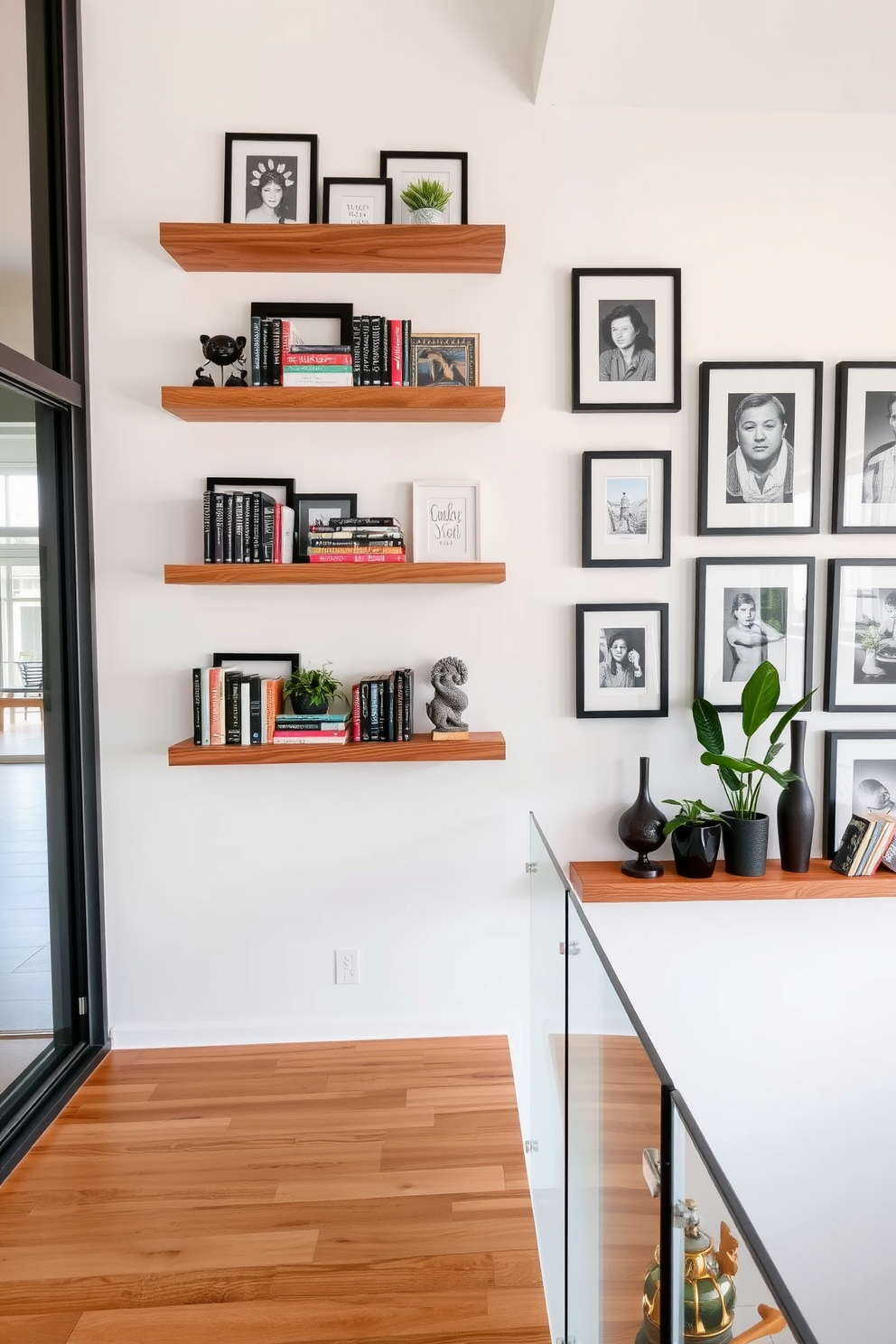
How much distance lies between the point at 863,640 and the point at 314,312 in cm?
187

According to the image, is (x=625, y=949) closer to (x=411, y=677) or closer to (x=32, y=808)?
(x=411, y=677)

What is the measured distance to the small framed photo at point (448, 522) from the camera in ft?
8.02

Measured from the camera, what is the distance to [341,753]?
2301mm

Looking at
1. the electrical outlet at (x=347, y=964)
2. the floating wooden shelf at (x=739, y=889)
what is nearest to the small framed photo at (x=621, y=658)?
the floating wooden shelf at (x=739, y=889)

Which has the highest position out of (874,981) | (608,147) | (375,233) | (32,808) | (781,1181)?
(608,147)

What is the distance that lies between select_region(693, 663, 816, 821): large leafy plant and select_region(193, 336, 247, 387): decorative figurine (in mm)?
1581

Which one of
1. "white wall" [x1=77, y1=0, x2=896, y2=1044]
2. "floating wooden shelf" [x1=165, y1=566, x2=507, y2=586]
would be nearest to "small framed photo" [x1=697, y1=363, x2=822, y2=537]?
"white wall" [x1=77, y1=0, x2=896, y2=1044]

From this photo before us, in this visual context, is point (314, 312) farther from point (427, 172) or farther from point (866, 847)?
point (866, 847)

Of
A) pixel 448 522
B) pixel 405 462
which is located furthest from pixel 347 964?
pixel 405 462

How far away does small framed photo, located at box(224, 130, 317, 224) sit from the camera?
7.83ft

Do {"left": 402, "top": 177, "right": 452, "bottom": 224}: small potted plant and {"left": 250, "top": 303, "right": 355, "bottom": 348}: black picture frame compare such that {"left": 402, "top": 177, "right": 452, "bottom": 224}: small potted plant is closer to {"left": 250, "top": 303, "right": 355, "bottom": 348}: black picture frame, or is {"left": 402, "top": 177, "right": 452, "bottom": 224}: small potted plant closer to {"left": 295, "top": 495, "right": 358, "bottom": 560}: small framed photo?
{"left": 250, "top": 303, "right": 355, "bottom": 348}: black picture frame

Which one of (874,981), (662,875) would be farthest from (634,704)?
(874,981)

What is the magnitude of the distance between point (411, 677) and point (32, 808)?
3.48ft

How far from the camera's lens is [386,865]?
2.53 m
